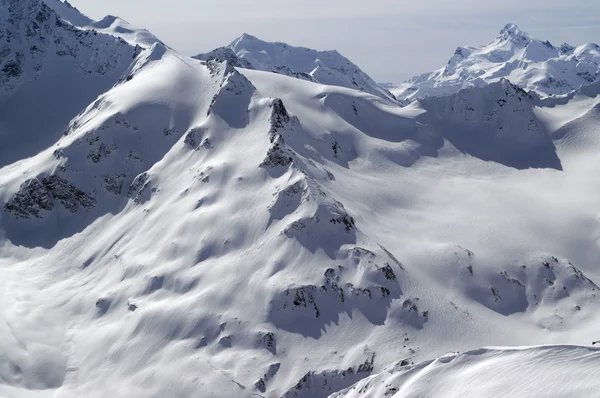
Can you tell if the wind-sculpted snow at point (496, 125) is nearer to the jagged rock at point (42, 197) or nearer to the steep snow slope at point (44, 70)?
the jagged rock at point (42, 197)

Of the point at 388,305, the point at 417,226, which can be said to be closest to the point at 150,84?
the point at 417,226

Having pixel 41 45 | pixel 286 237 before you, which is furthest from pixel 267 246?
pixel 41 45

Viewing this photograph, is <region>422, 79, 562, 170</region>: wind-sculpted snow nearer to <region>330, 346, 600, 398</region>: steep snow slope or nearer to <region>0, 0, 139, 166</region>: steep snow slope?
<region>330, 346, 600, 398</region>: steep snow slope

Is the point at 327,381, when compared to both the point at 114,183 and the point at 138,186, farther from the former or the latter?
the point at 114,183

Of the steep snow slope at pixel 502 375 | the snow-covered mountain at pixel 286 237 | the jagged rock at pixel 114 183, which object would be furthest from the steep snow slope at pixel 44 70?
the steep snow slope at pixel 502 375

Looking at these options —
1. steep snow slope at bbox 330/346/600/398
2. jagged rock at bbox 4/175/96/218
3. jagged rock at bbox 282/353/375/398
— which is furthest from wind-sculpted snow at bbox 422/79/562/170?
steep snow slope at bbox 330/346/600/398
